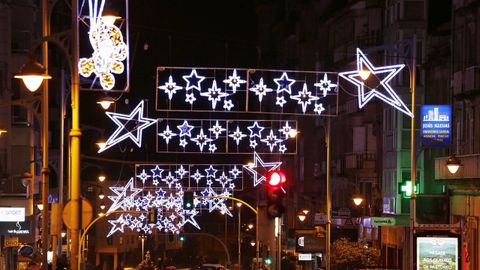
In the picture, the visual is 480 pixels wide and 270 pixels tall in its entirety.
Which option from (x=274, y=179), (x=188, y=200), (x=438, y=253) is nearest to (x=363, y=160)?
(x=188, y=200)

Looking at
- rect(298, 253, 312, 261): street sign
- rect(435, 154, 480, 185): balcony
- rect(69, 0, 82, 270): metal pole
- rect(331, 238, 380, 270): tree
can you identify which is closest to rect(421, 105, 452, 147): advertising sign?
rect(435, 154, 480, 185): balcony

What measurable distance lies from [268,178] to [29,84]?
6746mm

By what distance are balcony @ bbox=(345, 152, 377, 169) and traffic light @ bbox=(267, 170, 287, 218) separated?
39856 mm

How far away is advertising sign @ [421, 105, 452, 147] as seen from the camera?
43219 millimetres

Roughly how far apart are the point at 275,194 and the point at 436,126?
19454 mm

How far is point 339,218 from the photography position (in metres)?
67.0

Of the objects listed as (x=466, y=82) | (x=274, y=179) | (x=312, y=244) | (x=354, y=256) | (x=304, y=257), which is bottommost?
(x=304, y=257)

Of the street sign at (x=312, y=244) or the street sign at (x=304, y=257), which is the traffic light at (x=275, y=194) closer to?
the street sign at (x=312, y=244)

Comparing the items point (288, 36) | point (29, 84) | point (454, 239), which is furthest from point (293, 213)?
point (29, 84)

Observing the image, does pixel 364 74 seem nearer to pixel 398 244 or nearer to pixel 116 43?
pixel 116 43

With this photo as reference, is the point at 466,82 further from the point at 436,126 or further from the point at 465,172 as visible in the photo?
the point at 465,172

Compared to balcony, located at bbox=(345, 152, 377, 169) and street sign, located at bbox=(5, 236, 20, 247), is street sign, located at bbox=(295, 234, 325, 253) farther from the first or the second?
street sign, located at bbox=(5, 236, 20, 247)

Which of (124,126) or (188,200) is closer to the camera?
(124,126)

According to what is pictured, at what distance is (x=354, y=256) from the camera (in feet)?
195
